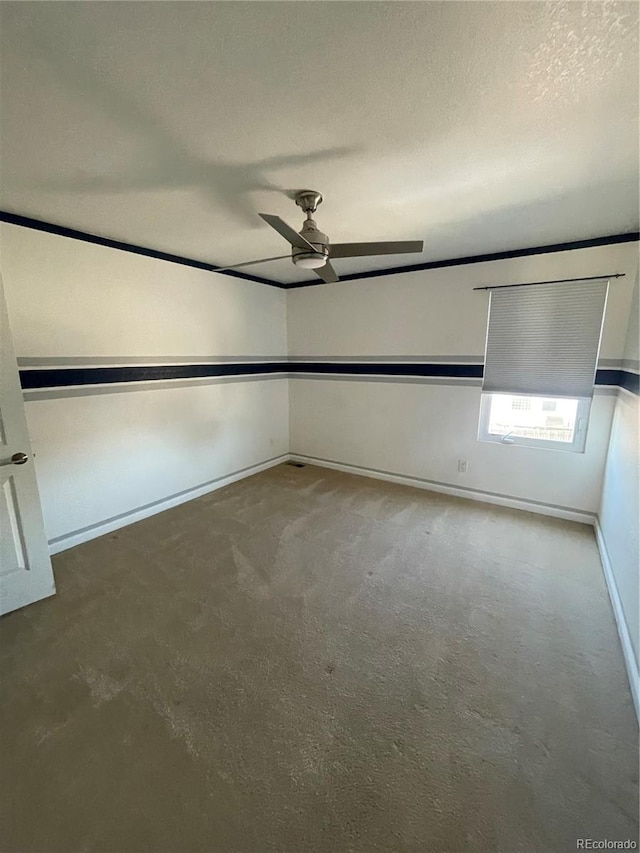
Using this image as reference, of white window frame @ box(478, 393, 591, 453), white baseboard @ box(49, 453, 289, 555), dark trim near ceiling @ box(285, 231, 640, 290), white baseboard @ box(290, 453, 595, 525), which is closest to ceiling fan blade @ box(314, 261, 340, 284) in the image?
dark trim near ceiling @ box(285, 231, 640, 290)

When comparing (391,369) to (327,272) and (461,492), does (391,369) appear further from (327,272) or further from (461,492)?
(327,272)

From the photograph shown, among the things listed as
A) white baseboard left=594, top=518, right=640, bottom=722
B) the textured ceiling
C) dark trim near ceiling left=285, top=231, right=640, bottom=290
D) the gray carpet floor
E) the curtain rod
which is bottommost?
the gray carpet floor

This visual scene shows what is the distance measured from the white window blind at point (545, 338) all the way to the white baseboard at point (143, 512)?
2.95m

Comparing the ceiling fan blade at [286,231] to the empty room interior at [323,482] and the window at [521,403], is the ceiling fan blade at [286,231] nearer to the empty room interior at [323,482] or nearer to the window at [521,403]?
the empty room interior at [323,482]

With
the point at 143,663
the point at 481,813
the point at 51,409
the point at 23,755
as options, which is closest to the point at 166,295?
the point at 51,409

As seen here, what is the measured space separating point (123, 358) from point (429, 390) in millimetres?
2989

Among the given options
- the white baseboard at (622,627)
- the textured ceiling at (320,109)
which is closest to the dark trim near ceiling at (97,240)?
the textured ceiling at (320,109)

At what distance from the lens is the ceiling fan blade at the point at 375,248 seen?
205 centimetres

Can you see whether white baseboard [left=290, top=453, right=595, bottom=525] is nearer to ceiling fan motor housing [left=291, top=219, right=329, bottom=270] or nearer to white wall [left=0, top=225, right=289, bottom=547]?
white wall [left=0, top=225, right=289, bottom=547]

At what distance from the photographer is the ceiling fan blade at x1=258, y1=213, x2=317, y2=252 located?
67.0 inches

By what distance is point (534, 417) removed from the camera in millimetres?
3326

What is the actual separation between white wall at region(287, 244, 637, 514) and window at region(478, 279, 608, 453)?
0.08 m

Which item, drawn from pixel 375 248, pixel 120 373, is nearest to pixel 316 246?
pixel 375 248

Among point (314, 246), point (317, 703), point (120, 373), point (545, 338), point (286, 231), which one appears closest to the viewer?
point (317, 703)
